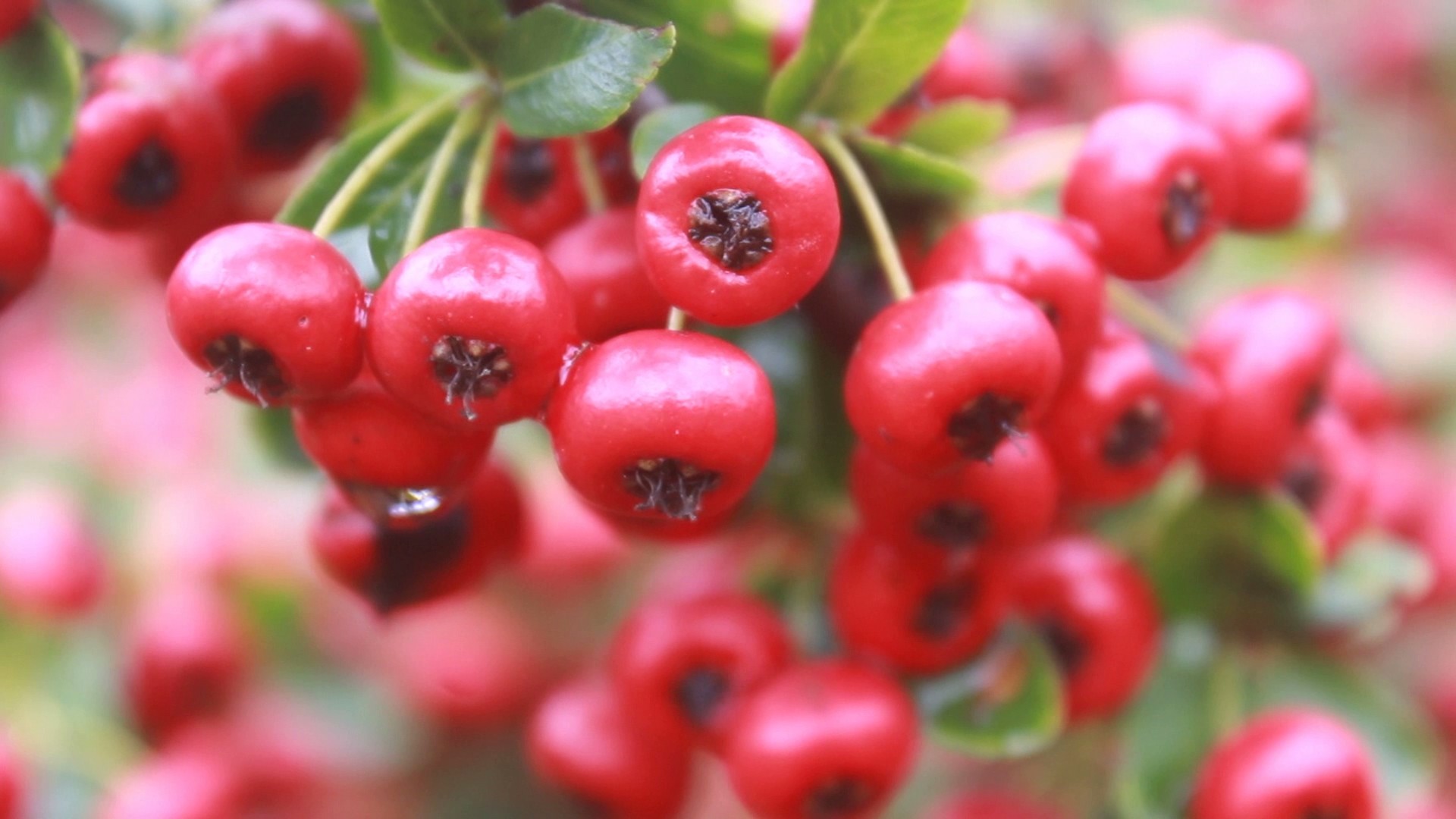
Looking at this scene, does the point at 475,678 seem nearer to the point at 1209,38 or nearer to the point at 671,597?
the point at 671,597

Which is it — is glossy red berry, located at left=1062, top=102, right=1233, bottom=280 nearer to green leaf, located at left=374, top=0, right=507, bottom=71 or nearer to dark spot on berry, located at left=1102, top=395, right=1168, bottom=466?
dark spot on berry, located at left=1102, top=395, right=1168, bottom=466

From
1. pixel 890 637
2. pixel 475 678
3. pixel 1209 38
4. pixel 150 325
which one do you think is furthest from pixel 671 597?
pixel 150 325

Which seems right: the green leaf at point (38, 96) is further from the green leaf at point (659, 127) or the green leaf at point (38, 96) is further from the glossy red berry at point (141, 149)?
the green leaf at point (659, 127)

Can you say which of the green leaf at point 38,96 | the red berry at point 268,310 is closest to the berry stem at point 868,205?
the red berry at point 268,310

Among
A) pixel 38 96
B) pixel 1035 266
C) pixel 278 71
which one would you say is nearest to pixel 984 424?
pixel 1035 266

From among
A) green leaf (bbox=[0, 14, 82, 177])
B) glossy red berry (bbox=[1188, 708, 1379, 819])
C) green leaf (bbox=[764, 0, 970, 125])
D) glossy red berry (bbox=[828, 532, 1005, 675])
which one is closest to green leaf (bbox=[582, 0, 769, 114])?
green leaf (bbox=[764, 0, 970, 125])
